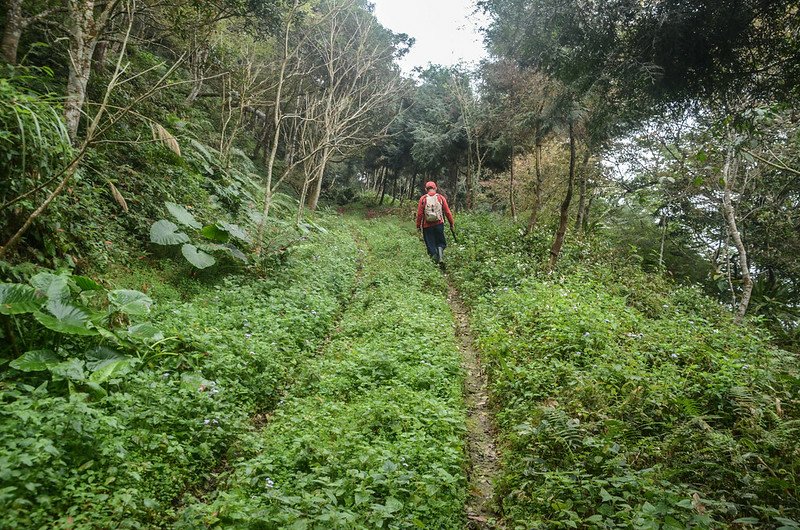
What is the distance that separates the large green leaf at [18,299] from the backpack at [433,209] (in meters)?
9.23

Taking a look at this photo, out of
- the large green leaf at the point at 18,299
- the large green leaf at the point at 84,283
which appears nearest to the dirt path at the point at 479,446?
the large green leaf at the point at 18,299

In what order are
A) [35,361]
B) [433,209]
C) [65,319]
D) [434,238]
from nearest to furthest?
[35,361], [65,319], [433,209], [434,238]

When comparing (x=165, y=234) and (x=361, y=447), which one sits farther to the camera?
(x=165, y=234)

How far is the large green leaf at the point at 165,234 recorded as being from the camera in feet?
25.5

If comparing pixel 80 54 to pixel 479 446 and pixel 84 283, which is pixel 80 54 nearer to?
pixel 84 283

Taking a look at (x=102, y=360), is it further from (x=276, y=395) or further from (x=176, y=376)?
(x=276, y=395)

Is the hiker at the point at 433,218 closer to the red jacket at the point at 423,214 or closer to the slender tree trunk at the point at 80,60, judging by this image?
the red jacket at the point at 423,214

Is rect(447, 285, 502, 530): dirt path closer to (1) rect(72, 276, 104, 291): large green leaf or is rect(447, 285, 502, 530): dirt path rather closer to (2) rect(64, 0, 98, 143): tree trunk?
(1) rect(72, 276, 104, 291): large green leaf

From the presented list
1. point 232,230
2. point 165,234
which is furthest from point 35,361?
point 232,230

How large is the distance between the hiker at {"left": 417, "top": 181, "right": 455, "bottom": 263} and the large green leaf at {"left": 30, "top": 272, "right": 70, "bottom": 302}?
870 cm

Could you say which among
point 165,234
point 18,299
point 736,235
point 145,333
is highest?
point 736,235

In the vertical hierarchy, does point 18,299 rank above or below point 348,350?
above

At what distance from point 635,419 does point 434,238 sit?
30.0 feet

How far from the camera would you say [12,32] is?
24.5ft
